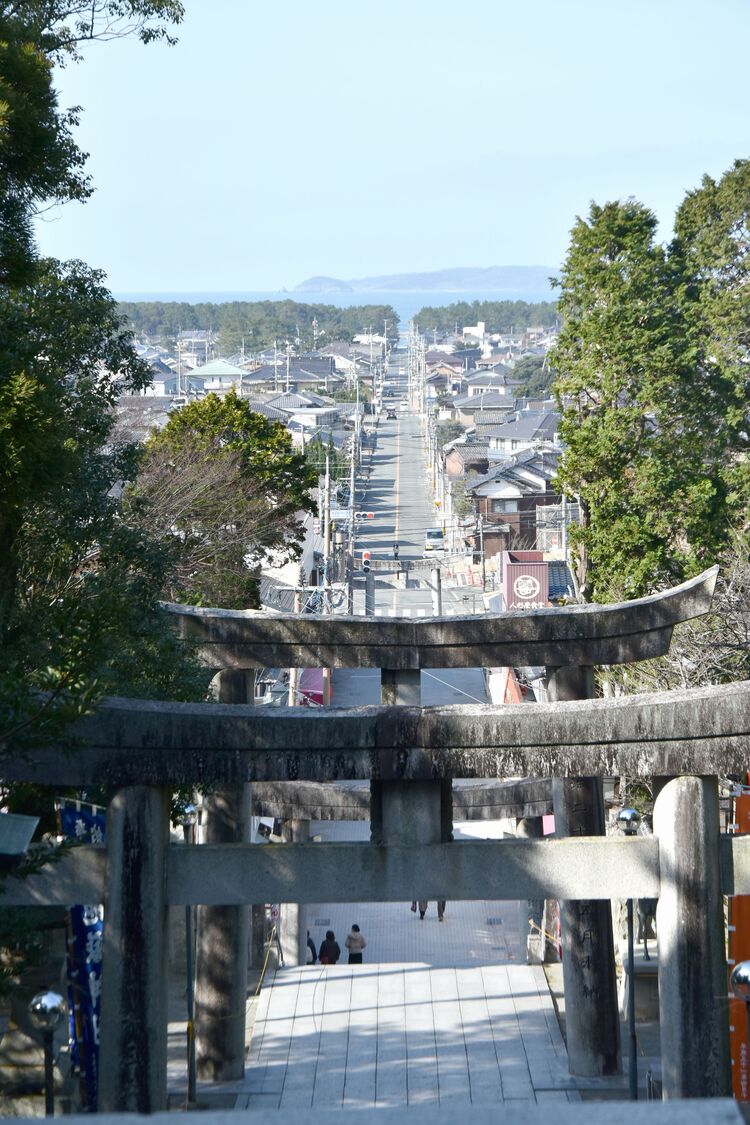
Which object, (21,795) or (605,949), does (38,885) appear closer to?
(21,795)

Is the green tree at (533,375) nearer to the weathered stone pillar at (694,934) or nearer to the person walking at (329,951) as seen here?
the person walking at (329,951)

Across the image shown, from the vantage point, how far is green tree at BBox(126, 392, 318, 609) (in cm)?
2259

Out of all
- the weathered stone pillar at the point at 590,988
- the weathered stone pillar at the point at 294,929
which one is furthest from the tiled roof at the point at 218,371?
the weathered stone pillar at the point at 590,988

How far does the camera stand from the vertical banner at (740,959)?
888 centimetres

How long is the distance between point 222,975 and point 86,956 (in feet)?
10.8

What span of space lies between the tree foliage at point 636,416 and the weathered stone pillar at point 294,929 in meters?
7.77

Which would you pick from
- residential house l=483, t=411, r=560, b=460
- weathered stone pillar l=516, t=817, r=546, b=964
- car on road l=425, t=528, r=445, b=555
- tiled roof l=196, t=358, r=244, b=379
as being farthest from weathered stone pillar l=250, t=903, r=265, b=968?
tiled roof l=196, t=358, r=244, b=379

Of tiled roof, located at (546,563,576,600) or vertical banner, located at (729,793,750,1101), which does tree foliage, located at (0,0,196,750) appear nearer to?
vertical banner, located at (729,793,750,1101)

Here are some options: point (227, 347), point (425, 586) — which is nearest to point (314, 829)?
point (425, 586)

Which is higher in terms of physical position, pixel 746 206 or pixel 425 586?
pixel 746 206

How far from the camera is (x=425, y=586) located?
5059cm

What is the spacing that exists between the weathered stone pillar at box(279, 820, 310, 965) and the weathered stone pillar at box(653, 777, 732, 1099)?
9.18m

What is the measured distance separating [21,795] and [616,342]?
1589 centimetres

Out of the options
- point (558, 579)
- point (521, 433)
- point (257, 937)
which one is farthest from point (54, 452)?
point (521, 433)
